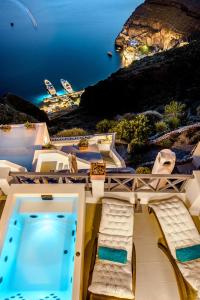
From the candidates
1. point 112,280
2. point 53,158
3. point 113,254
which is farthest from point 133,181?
point 53,158

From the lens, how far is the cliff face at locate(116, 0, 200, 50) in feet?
231

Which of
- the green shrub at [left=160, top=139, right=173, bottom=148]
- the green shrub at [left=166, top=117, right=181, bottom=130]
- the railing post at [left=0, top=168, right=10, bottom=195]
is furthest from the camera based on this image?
the green shrub at [left=166, top=117, right=181, bottom=130]

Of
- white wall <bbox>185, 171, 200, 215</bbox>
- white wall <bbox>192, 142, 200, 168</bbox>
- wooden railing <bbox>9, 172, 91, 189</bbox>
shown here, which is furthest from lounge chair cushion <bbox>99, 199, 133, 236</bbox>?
white wall <bbox>192, 142, 200, 168</bbox>

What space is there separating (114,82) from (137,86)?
12.1ft

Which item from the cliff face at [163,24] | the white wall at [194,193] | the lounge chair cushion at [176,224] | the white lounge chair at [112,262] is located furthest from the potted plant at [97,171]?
the cliff face at [163,24]

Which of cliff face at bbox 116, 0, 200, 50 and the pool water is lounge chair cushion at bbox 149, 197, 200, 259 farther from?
cliff face at bbox 116, 0, 200, 50

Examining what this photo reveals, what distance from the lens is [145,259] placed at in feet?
17.5

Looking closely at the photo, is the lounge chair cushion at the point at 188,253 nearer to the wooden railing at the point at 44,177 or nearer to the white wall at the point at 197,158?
the wooden railing at the point at 44,177

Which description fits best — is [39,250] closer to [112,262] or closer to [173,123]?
[112,262]

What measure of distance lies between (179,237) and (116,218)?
58.1 inches

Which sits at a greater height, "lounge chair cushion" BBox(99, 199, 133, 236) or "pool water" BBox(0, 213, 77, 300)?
"lounge chair cushion" BBox(99, 199, 133, 236)

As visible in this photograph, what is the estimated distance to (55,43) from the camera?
78125 millimetres

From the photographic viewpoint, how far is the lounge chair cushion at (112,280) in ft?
14.5

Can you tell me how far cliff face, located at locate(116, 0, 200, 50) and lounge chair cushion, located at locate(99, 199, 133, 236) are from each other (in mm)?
73256
